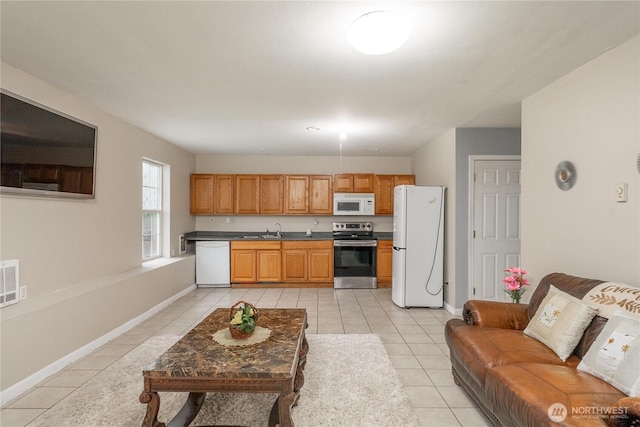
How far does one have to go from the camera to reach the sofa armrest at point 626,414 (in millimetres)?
1294

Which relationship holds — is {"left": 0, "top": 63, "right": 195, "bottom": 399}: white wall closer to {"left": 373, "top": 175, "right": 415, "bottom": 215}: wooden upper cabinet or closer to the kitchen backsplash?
the kitchen backsplash

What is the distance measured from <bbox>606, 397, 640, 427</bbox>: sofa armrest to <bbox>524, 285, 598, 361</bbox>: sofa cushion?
2.12 feet

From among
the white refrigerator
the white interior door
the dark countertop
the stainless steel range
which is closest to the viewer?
the white interior door

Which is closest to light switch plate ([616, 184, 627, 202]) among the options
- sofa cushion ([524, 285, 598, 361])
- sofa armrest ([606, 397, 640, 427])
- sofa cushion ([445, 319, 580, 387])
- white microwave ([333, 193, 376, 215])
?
sofa cushion ([524, 285, 598, 361])

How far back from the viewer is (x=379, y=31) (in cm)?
184

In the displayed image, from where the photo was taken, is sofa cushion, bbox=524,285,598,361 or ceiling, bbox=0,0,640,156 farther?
sofa cushion, bbox=524,285,598,361

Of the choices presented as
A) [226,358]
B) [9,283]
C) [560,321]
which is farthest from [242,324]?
[560,321]

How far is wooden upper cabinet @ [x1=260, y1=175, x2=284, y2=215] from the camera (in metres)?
6.23

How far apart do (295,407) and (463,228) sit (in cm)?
315

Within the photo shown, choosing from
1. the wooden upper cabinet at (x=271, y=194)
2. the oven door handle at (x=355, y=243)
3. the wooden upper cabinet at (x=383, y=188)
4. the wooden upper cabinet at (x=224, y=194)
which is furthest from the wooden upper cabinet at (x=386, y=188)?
the wooden upper cabinet at (x=224, y=194)

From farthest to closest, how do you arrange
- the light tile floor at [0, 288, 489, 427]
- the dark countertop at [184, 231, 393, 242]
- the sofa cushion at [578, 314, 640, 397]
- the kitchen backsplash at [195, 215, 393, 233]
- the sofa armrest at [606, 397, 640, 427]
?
the kitchen backsplash at [195, 215, 393, 233] → the dark countertop at [184, 231, 393, 242] → the light tile floor at [0, 288, 489, 427] → the sofa cushion at [578, 314, 640, 397] → the sofa armrest at [606, 397, 640, 427]

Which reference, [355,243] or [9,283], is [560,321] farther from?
[355,243]

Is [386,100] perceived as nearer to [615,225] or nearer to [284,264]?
[615,225]

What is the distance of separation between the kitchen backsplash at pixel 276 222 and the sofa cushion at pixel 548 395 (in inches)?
186
